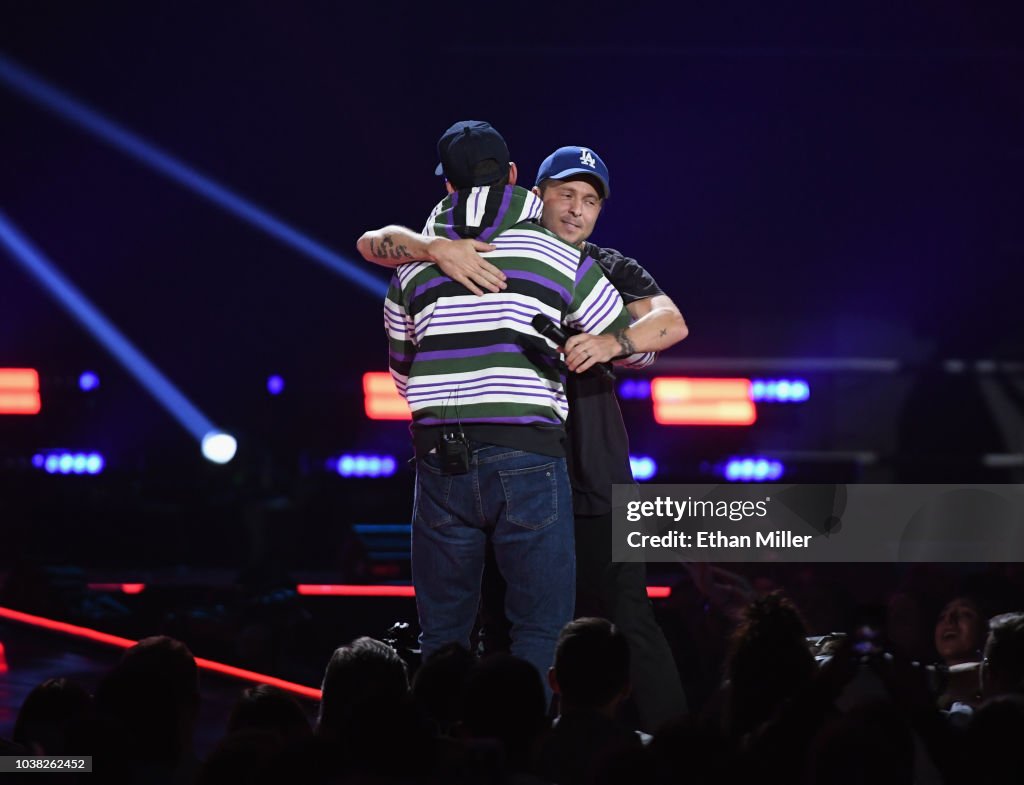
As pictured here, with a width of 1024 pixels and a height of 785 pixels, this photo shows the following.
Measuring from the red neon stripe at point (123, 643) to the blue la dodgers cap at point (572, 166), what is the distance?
181 cm

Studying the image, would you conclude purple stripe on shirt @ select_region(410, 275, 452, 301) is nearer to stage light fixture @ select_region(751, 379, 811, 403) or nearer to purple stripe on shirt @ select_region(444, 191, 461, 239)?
purple stripe on shirt @ select_region(444, 191, 461, 239)

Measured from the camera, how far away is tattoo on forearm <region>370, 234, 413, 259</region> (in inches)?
137

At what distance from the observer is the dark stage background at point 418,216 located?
9.27 m

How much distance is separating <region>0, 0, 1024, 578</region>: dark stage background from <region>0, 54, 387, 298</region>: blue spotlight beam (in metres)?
0.08

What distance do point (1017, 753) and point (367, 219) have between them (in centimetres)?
831

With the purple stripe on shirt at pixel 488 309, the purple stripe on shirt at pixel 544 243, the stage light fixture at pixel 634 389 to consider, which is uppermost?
the stage light fixture at pixel 634 389

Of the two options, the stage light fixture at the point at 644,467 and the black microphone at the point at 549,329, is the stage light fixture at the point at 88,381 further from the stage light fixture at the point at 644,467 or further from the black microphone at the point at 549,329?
the black microphone at the point at 549,329

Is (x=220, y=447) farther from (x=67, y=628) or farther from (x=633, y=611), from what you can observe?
(x=633, y=611)

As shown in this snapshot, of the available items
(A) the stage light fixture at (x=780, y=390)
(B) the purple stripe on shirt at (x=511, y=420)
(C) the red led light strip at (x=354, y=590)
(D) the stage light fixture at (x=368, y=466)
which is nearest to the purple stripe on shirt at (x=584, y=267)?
(B) the purple stripe on shirt at (x=511, y=420)

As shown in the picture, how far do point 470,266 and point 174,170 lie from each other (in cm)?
711

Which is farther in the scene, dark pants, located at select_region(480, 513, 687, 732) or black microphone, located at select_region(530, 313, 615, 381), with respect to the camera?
dark pants, located at select_region(480, 513, 687, 732)

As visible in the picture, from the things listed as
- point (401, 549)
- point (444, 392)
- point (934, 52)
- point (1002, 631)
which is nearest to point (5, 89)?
point (401, 549)

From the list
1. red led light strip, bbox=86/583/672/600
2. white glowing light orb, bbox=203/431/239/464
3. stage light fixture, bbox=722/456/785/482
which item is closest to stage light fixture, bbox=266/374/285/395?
white glowing light orb, bbox=203/431/239/464

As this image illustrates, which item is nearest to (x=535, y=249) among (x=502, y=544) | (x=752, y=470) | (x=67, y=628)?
(x=502, y=544)
